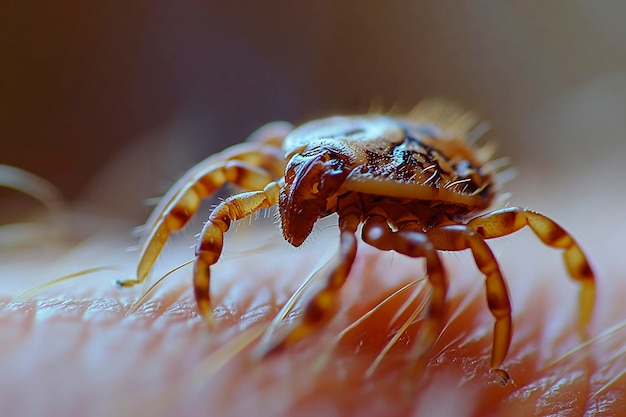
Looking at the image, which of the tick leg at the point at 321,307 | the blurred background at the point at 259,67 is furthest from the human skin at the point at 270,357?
the blurred background at the point at 259,67

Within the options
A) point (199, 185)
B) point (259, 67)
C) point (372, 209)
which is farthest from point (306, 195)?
point (259, 67)

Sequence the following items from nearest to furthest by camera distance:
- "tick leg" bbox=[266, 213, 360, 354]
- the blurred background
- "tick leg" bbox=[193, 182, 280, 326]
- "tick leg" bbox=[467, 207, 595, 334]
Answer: "tick leg" bbox=[266, 213, 360, 354] < "tick leg" bbox=[193, 182, 280, 326] < "tick leg" bbox=[467, 207, 595, 334] < the blurred background

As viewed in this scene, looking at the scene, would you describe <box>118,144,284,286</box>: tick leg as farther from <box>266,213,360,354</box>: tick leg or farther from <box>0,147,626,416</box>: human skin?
<box>266,213,360,354</box>: tick leg

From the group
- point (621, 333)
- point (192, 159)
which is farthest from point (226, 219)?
point (192, 159)

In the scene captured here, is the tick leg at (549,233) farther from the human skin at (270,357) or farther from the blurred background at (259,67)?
the blurred background at (259,67)

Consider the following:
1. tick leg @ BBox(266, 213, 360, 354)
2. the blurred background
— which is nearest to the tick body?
tick leg @ BBox(266, 213, 360, 354)
